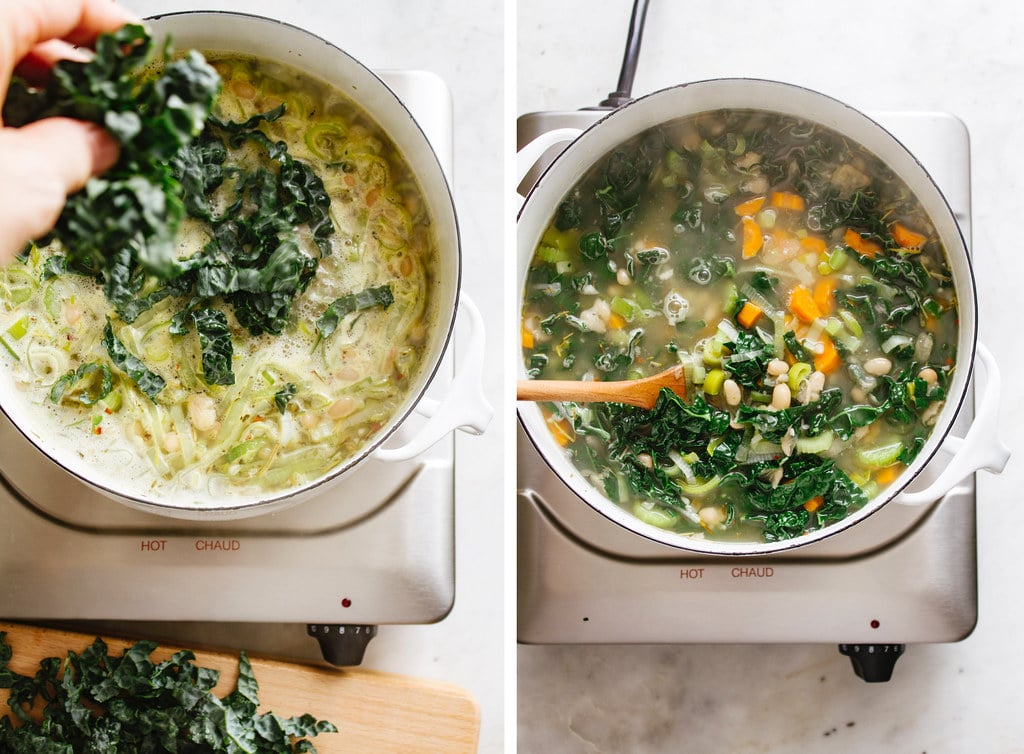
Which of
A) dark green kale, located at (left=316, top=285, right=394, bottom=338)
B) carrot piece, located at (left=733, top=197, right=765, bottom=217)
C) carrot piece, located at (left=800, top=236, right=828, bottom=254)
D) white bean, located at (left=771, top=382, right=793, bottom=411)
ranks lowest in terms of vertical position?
white bean, located at (left=771, top=382, right=793, bottom=411)

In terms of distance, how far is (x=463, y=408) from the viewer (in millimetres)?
1084

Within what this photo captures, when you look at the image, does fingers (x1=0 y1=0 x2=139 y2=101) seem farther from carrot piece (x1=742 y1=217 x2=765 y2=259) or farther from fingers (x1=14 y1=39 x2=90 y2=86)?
carrot piece (x1=742 y1=217 x2=765 y2=259)

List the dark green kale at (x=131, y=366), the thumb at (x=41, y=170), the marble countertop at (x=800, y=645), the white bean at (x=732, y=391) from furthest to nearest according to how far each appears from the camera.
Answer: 1. the marble countertop at (x=800, y=645)
2. the white bean at (x=732, y=391)
3. the dark green kale at (x=131, y=366)
4. the thumb at (x=41, y=170)

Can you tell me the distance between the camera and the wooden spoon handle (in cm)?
112

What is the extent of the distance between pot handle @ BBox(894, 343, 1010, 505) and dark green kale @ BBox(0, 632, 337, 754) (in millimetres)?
867

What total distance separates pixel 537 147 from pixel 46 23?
0.71m

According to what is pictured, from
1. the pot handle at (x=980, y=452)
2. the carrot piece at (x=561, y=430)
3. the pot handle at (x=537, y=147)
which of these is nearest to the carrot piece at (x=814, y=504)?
the pot handle at (x=980, y=452)

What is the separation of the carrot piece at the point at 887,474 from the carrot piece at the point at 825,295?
23cm

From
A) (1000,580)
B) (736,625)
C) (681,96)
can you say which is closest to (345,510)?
(736,625)

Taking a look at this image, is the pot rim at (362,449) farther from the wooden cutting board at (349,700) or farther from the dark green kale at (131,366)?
the wooden cutting board at (349,700)

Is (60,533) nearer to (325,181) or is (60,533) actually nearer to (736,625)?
(325,181)

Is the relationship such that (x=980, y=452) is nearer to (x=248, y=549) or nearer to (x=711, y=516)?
(x=711, y=516)

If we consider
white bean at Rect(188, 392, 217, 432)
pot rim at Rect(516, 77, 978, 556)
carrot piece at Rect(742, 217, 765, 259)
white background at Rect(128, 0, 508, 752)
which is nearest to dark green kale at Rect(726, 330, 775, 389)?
carrot piece at Rect(742, 217, 765, 259)

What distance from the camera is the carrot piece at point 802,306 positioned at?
4.10 ft
